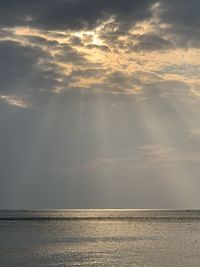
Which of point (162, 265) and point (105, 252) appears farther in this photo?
point (105, 252)

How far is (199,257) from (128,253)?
8.07 meters

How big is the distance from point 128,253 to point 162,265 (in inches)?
452

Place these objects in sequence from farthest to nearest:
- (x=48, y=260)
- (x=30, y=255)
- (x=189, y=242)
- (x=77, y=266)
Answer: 1. (x=189, y=242)
2. (x=30, y=255)
3. (x=48, y=260)
4. (x=77, y=266)

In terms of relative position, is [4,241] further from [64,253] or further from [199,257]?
[199,257]

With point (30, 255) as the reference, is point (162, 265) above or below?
above

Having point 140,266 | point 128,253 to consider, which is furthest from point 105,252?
point 140,266

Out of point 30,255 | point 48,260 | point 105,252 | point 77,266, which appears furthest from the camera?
point 105,252

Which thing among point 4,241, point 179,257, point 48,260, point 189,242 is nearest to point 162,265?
point 179,257

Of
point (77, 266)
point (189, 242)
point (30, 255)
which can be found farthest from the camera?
point (189, 242)

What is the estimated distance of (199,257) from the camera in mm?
51469

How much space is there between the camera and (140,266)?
4538cm

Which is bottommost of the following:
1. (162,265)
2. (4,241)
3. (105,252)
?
(4,241)

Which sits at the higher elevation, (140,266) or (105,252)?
(140,266)

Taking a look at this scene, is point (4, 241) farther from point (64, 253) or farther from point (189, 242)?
point (189, 242)
